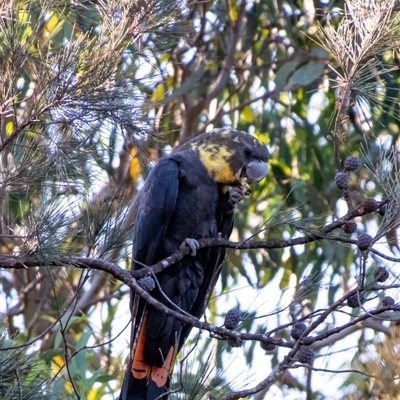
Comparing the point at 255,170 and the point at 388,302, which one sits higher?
the point at 255,170

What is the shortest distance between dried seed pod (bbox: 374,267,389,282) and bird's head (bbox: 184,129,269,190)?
87cm

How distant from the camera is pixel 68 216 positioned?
6.13 feet

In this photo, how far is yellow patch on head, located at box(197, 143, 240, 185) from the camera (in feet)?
8.29

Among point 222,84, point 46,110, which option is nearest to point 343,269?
point 222,84

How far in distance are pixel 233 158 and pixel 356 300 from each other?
1.01m

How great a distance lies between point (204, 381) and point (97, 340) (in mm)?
2087

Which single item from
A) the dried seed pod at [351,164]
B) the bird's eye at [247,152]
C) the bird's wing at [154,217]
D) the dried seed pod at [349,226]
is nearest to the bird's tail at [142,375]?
the bird's wing at [154,217]

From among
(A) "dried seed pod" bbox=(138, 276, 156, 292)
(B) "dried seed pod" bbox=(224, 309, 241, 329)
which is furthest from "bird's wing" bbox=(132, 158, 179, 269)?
(B) "dried seed pod" bbox=(224, 309, 241, 329)

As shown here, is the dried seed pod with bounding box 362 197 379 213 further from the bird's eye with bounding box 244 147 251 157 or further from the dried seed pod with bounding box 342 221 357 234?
the bird's eye with bounding box 244 147 251 157

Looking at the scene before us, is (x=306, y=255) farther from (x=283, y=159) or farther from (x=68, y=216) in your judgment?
(x=68, y=216)

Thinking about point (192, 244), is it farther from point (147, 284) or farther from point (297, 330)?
point (297, 330)

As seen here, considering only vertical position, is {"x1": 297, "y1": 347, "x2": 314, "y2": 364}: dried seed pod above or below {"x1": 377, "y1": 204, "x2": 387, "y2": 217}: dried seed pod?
below

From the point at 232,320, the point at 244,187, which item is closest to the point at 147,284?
the point at 232,320

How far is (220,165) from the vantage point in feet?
8.32
